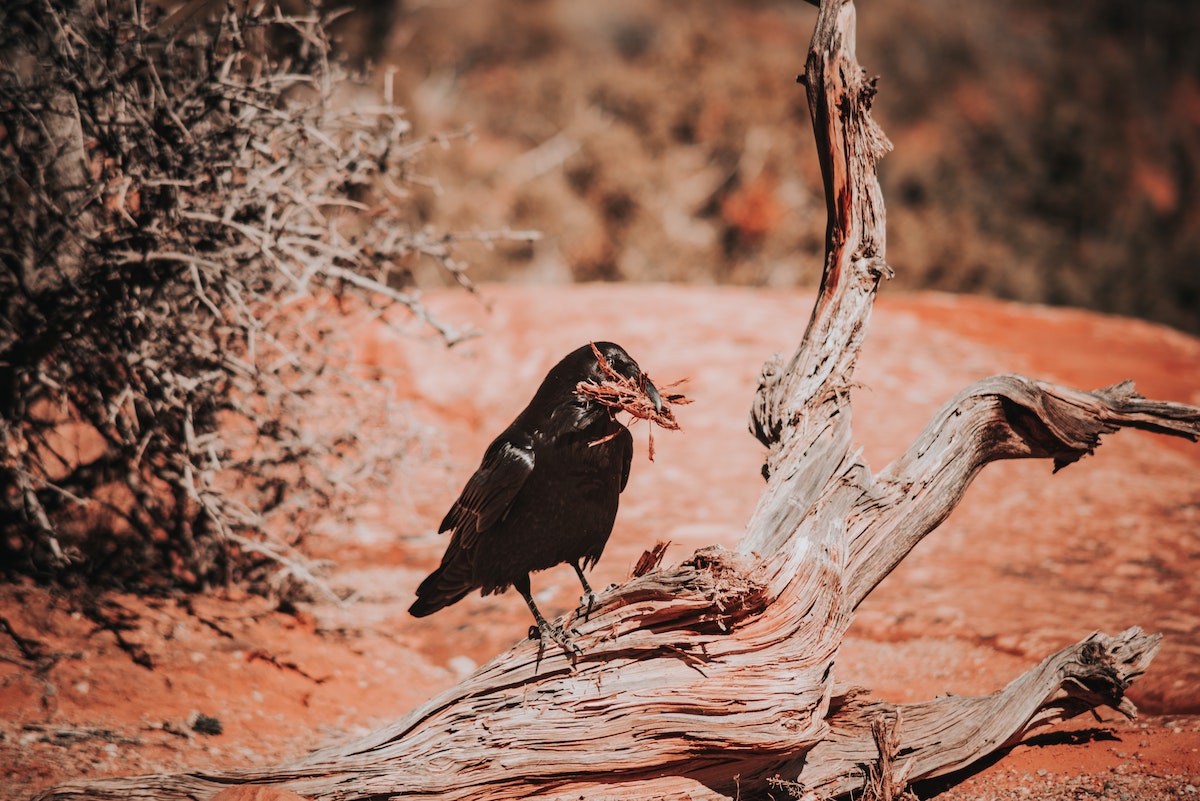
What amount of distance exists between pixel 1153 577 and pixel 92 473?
5.50m

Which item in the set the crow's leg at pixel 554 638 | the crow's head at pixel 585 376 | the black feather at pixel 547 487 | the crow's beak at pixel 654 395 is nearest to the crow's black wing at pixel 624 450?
the black feather at pixel 547 487

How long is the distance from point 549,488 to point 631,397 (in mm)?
499

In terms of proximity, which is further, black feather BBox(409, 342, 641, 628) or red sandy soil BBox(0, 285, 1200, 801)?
red sandy soil BBox(0, 285, 1200, 801)

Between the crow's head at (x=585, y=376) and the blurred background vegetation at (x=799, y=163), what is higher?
the blurred background vegetation at (x=799, y=163)

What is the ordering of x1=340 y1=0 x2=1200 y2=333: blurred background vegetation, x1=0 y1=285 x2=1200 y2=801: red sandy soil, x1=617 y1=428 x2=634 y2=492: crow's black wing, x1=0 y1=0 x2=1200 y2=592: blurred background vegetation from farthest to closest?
x1=340 y1=0 x2=1200 y2=333: blurred background vegetation
x1=0 y1=0 x2=1200 y2=592: blurred background vegetation
x1=0 y1=285 x2=1200 y2=801: red sandy soil
x1=617 y1=428 x2=634 y2=492: crow's black wing

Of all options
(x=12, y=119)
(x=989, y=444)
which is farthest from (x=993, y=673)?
(x=12, y=119)

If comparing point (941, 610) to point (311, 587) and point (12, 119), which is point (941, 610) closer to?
point (311, 587)

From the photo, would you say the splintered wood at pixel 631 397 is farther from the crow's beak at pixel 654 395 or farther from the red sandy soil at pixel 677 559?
the red sandy soil at pixel 677 559

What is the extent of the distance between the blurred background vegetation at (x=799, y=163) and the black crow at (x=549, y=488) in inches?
327

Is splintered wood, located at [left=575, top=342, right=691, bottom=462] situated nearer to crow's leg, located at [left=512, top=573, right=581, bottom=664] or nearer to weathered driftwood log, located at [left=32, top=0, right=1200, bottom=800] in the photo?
weathered driftwood log, located at [left=32, top=0, right=1200, bottom=800]

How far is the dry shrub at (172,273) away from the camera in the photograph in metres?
4.18

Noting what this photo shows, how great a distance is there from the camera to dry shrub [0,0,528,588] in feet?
13.7

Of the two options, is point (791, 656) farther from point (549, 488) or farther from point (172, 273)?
point (172, 273)

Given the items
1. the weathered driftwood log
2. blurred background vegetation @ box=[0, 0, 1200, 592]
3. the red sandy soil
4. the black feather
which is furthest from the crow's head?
the red sandy soil
